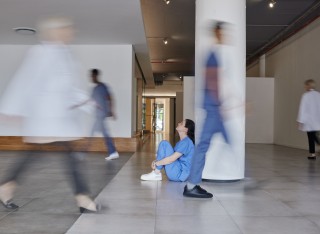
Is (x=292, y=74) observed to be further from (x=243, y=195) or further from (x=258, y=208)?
(x=258, y=208)

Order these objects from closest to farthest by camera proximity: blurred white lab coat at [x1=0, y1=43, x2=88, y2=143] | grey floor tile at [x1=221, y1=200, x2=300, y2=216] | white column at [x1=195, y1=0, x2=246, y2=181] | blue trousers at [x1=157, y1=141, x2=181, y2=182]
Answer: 1. blurred white lab coat at [x1=0, y1=43, x2=88, y2=143]
2. grey floor tile at [x1=221, y1=200, x2=300, y2=216]
3. blue trousers at [x1=157, y1=141, x2=181, y2=182]
4. white column at [x1=195, y1=0, x2=246, y2=181]

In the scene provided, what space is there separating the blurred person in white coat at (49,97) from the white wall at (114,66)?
615 centimetres

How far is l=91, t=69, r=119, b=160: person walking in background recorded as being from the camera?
6168 millimetres

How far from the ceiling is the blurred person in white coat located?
138 inches

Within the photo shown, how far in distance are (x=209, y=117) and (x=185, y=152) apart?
82 cm

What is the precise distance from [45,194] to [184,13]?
7006mm

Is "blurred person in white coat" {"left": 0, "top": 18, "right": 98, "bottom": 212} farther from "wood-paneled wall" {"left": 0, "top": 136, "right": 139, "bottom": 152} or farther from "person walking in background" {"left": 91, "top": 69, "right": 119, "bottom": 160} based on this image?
"wood-paneled wall" {"left": 0, "top": 136, "right": 139, "bottom": 152}

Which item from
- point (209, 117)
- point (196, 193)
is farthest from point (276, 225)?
Answer: point (209, 117)

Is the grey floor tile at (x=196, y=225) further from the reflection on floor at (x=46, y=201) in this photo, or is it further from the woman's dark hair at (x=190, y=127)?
the woman's dark hair at (x=190, y=127)

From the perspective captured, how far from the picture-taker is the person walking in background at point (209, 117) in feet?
10.5

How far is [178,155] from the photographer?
3912 mm

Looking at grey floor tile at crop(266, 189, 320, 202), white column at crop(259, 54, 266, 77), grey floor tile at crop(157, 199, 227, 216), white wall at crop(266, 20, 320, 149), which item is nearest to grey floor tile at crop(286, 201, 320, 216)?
grey floor tile at crop(266, 189, 320, 202)

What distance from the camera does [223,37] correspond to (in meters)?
3.32

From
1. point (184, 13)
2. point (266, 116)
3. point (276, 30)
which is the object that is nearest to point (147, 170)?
point (184, 13)
